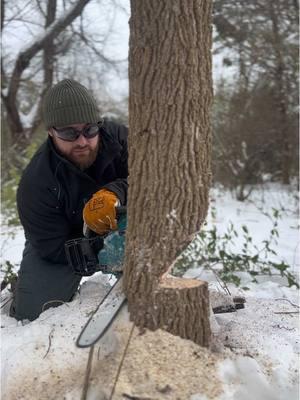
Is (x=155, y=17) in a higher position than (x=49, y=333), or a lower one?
higher

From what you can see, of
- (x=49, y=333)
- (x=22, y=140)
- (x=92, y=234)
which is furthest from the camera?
(x=22, y=140)

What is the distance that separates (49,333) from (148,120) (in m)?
0.83

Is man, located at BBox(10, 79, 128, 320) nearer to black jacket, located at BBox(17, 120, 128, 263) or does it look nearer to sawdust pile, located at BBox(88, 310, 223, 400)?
black jacket, located at BBox(17, 120, 128, 263)

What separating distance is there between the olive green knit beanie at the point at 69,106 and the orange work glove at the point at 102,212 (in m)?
0.41

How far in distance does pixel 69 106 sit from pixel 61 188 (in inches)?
16.2

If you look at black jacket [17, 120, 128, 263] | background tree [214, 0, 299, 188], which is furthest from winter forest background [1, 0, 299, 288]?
black jacket [17, 120, 128, 263]

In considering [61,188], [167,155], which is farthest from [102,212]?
[167,155]

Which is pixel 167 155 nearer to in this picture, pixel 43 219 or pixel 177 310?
pixel 177 310


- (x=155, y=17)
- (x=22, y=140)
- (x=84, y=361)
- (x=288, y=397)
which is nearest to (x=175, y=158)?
(x=155, y=17)

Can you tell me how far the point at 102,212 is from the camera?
2.10m

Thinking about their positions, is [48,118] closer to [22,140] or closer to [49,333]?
[49,333]

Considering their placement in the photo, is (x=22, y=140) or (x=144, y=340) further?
(x=22, y=140)

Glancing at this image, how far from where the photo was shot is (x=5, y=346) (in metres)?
1.75

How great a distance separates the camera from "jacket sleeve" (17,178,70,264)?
2363 millimetres
